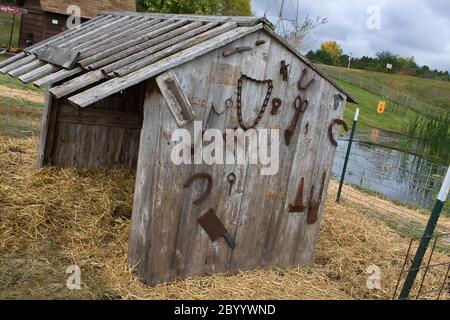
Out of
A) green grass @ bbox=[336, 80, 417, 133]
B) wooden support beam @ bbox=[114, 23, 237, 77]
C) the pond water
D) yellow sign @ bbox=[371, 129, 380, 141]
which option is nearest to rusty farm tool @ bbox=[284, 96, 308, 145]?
wooden support beam @ bbox=[114, 23, 237, 77]

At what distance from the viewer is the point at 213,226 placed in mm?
5148

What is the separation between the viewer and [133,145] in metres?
7.87

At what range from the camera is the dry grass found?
4.72m

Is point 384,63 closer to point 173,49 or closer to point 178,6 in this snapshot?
point 178,6

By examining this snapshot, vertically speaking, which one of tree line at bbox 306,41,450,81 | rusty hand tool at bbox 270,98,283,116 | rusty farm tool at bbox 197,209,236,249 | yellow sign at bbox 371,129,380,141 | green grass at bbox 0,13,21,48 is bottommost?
rusty farm tool at bbox 197,209,236,249

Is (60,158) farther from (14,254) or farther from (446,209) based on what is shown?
(446,209)

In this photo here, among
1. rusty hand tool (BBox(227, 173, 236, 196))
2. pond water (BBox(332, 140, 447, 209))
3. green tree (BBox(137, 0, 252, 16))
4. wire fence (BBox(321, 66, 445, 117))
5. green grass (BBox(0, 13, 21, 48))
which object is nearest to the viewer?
rusty hand tool (BBox(227, 173, 236, 196))

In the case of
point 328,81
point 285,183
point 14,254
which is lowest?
point 14,254

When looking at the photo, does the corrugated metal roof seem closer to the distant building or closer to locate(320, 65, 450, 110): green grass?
the distant building

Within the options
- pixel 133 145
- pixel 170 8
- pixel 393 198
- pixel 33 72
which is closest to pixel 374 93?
pixel 170 8

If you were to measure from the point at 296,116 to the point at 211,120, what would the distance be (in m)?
1.11

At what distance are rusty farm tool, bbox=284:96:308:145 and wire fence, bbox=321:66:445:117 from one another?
2980 centimetres

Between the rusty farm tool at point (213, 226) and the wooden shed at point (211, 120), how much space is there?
11 mm
